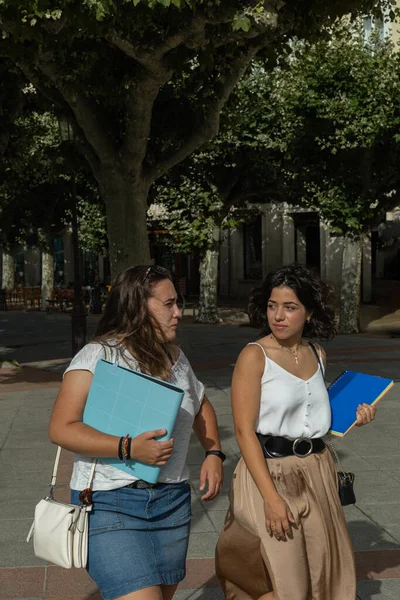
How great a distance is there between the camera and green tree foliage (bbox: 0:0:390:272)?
35.0 ft

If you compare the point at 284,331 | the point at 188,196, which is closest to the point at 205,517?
the point at 284,331

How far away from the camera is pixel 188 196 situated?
27656 mm

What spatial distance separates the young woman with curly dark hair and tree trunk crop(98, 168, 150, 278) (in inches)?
343

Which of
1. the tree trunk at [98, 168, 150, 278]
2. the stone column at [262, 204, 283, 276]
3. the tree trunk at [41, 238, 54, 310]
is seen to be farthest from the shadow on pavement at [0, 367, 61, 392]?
the stone column at [262, 204, 283, 276]

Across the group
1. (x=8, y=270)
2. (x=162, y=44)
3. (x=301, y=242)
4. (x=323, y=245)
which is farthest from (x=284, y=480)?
(x=8, y=270)

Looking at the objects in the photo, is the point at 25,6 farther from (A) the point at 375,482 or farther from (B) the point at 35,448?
(A) the point at 375,482

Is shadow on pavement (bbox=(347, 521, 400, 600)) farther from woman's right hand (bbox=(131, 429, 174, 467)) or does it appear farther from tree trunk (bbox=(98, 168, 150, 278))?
tree trunk (bbox=(98, 168, 150, 278))

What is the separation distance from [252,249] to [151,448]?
39.0 m

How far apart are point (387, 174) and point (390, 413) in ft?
49.9

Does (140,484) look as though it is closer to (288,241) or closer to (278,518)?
(278,518)

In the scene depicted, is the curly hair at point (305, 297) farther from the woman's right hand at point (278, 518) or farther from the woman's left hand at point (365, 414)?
the woman's right hand at point (278, 518)

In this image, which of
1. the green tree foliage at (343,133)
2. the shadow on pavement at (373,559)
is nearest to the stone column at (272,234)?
the green tree foliage at (343,133)

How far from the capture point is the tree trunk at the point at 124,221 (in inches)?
489

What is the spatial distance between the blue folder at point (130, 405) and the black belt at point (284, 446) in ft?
1.91
